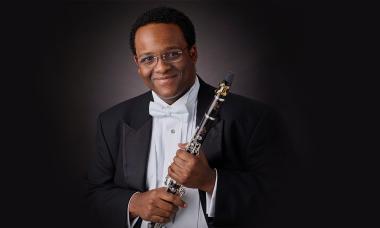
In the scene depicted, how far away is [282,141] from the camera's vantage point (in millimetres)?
2023

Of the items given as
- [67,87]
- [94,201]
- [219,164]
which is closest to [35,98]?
[67,87]

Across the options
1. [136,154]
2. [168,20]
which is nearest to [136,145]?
[136,154]

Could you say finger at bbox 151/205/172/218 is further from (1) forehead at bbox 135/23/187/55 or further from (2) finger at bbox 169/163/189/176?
(1) forehead at bbox 135/23/187/55

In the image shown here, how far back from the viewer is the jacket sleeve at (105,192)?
1.96 m

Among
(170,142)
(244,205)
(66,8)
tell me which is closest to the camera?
(244,205)

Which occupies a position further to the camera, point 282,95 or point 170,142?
point 282,95

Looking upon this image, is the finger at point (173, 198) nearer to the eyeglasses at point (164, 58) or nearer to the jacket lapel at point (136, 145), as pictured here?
the jacket lapel at point (136, 145)

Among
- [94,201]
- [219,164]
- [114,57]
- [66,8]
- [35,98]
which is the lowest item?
[94,201]

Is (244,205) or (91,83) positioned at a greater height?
(91,83)

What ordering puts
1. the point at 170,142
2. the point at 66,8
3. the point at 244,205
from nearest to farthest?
the point at 244,205, the point at 170,142, the point at 66,8

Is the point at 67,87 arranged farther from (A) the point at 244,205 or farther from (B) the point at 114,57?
(A) the point at 244,205

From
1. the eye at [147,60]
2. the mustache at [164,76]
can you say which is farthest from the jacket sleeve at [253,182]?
the eye at [147,60]

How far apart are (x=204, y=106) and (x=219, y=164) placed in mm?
236

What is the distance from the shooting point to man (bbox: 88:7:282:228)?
1844mm
